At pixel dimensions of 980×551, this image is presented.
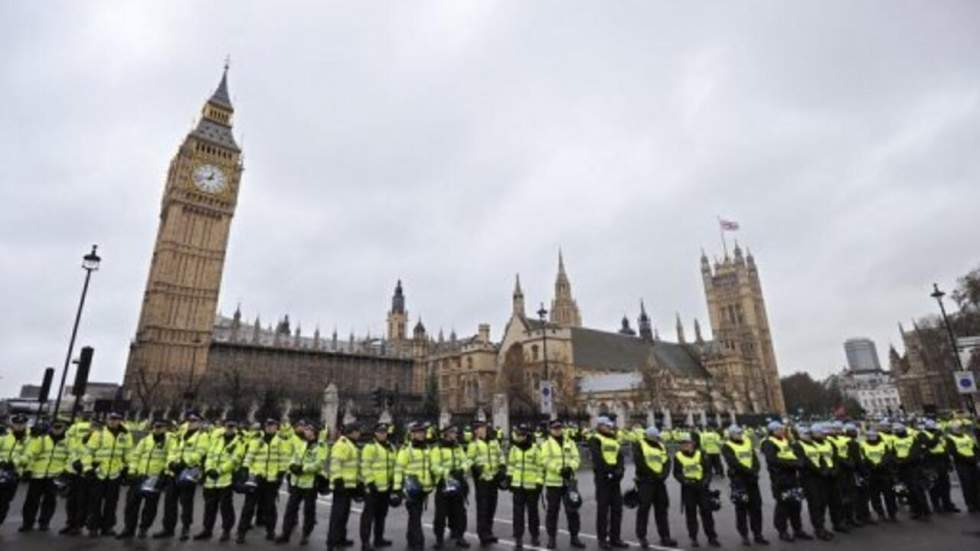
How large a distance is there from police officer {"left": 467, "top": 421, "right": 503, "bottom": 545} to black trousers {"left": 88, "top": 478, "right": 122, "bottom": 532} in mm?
6369

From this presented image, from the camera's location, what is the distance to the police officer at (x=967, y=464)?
10797 mm

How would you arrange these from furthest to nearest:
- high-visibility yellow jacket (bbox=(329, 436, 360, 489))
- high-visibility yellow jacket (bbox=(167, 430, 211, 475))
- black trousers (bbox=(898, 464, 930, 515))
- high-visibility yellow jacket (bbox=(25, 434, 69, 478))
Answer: black trousers (bbox=(898, 464, 930, 515)) < high-visibility yellow jacket (bbox=(25, 434, 69, 478)) < high-visibility yellow jacket (bbox=(167, 430, 211, 475)) < high-visibility yellow jacket (bbox=(329, 436, 360, 489))

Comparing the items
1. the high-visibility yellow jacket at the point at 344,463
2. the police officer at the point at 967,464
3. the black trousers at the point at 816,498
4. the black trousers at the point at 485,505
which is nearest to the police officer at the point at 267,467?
the high-visibility yellow jacket at the point at 344,463

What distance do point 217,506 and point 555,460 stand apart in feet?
Answer: 19.3

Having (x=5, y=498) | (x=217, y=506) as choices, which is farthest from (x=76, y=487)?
(x=217, y=506)

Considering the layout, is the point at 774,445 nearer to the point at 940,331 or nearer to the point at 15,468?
the point at 15,468

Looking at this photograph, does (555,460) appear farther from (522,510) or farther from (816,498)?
(816,498)

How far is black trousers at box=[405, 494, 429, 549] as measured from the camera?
807cm

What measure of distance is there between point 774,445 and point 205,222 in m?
85.8

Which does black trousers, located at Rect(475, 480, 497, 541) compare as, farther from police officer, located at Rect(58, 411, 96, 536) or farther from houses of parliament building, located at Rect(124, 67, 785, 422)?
houses of parliament building, located at Rect(124, 67, 785, 422)

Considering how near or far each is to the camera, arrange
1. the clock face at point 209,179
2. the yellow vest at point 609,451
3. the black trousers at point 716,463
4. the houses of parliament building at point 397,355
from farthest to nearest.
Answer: the clock face at point 209,179 → the houses of parliament building at point 397,355 → the black trousers at point 716,463 → the yellow vest at point 609,451

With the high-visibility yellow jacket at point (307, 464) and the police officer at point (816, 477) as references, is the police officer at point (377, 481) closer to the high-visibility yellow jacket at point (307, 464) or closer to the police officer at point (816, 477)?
the high-visibility yellow jacket at point (307, 464)

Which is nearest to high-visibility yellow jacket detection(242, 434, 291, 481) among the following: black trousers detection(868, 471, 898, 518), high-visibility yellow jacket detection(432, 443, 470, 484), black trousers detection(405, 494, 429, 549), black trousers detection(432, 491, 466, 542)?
black trousers detection(405, 494, 429, 549)

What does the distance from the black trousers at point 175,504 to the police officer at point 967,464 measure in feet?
49.3
